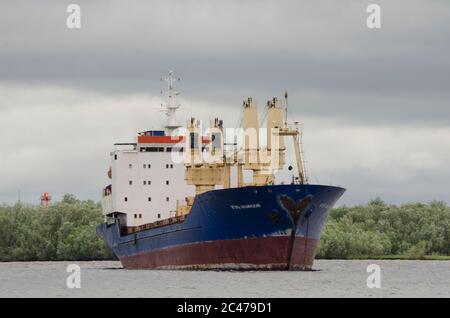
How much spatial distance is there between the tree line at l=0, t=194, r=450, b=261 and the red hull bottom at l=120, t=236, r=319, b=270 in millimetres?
43922

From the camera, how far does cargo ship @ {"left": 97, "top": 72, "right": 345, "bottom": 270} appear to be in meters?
74.8

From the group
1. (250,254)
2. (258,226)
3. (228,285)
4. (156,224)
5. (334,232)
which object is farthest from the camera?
(334,232)

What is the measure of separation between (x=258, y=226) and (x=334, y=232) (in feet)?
170

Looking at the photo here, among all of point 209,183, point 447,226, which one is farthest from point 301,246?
point 447,226

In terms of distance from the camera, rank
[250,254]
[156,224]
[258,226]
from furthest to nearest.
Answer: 1. [156,224]
2. [250,254]
3. [258,226]

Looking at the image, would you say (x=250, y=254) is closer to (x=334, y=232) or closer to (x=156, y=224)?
(x=156, y=224)

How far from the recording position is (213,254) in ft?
255

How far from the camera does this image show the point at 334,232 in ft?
414

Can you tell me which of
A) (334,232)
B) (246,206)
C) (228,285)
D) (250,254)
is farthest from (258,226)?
(334,232)

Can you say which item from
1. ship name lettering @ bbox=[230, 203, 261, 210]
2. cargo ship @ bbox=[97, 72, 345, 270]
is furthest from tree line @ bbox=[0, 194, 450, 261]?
ship name lettering @ bbox=[230, 203, 261, 210]

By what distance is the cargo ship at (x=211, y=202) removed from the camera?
245 feet
